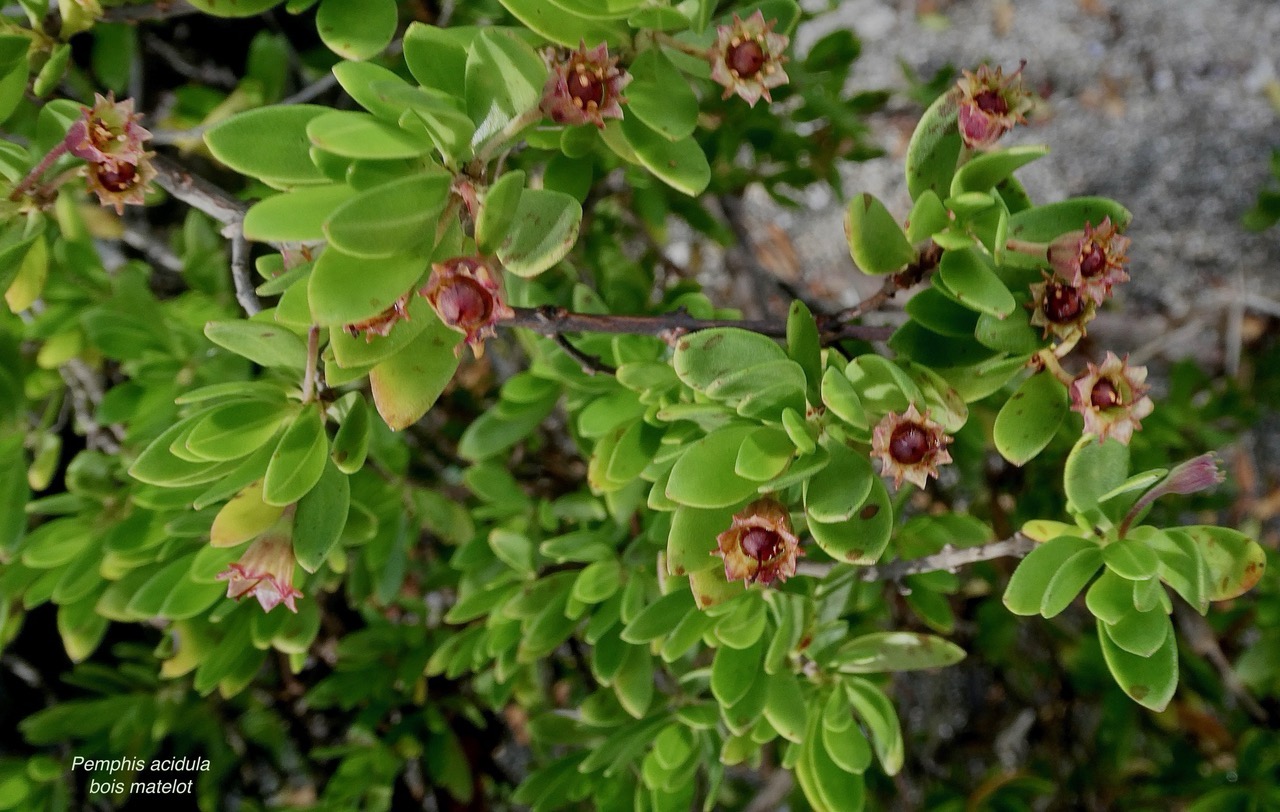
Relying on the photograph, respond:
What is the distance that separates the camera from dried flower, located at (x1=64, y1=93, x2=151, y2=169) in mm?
802

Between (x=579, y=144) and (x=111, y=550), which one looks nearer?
(x=579, y=144)

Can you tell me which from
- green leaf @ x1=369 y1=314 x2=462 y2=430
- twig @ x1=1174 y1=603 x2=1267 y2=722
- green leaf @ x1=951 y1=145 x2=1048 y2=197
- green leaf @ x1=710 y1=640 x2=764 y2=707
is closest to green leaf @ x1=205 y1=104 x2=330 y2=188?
green leaf @ x1=369 y1=314 x2=462 y2=430

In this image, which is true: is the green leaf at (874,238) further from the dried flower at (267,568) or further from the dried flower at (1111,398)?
the dried flower at (267,568)

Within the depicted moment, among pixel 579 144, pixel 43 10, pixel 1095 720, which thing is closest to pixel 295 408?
pixel 579 144

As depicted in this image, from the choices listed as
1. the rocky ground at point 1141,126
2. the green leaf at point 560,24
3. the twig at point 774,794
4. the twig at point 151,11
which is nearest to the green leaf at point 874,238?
the green leaf at point 560,24

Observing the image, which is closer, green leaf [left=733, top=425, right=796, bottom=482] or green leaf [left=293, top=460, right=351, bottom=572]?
green leaf [left=733, top=425, right=796, bottom=482]

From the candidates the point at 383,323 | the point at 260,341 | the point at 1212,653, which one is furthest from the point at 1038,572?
the point at 1212,653

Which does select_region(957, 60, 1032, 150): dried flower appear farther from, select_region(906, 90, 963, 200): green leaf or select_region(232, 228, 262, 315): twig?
select_region(232, 228, 262, 315): twig

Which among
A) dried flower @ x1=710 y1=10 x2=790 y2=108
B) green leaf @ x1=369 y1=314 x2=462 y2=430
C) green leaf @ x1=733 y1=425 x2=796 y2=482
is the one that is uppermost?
dried flower @ x1=710 y1=10 x2=790 y2=108

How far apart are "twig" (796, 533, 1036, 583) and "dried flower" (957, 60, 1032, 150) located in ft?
1.21

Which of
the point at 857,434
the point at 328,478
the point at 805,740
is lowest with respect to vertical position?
the point at 805,740

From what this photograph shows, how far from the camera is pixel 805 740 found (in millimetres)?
1059

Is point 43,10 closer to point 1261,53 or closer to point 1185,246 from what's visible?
point 1185,246

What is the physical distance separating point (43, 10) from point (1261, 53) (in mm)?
3472
